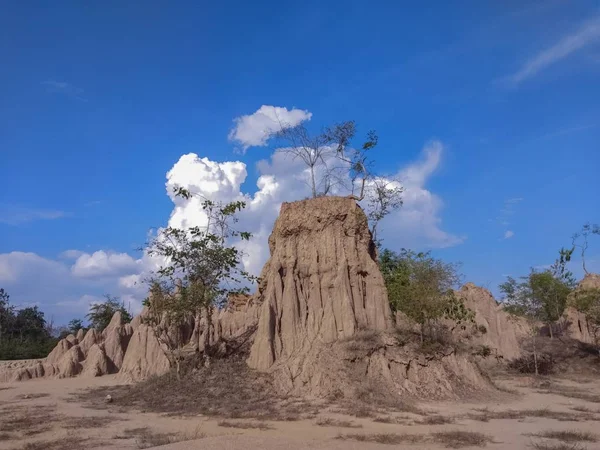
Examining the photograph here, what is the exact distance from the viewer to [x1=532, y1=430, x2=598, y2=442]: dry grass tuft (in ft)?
38.2

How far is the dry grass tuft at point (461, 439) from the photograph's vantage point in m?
11.3

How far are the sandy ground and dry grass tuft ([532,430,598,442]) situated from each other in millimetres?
318

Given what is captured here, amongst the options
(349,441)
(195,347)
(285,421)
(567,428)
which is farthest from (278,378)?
(567,428)

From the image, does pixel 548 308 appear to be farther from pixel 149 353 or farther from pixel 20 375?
pixel 20 375

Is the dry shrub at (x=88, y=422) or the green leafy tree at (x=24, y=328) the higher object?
the green leafy tree at (x=24, y=328)

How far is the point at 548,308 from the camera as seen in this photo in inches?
1367

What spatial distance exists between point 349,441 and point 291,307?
10920mm

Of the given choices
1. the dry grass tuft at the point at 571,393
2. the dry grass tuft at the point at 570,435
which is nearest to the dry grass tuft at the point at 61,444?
the dry grass tuft at the point at 570,435

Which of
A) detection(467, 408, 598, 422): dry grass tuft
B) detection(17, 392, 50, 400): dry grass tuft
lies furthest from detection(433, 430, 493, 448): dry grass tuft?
detection(17, 392, 50, 400): dry grass tuft

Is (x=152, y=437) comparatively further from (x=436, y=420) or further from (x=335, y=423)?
(x=436, y=420)

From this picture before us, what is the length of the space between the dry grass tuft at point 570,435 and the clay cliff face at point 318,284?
9.34 meters

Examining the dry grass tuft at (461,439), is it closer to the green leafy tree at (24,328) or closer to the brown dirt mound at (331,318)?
the brown dirt mound at (331,318)

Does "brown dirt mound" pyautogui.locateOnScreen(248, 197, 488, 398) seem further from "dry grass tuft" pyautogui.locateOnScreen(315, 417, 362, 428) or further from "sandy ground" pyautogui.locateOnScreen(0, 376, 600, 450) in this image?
"dry grass tuft" pyautogui.locateOnScreen(315, 417, 362, 428)

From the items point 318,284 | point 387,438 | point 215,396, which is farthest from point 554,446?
point 318,284
